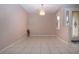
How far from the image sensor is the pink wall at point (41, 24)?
2978 millimetres

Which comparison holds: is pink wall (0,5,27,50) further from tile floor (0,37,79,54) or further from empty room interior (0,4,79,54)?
tile floor (0,37,79,54)

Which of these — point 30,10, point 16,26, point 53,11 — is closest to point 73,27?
point 53,11

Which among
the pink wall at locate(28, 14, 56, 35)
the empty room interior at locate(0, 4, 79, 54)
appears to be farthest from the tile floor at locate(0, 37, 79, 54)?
the pink wall at locate(28, 14, 56, 35)

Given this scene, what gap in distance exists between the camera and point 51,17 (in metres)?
3.34

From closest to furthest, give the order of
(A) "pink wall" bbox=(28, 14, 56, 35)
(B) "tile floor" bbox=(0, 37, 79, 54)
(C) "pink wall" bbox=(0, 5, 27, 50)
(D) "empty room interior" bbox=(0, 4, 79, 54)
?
1. (B) "tile floor" bbox=(0, 37, 79, 54)
2. (D) "empty room interior" bbox=(0, 4, 79, 54)
3. (A) "pink wall" bbox=(28, 14, 56, 35)
4. (C) "pink wall" bbox=(0, 5, 27, 50)

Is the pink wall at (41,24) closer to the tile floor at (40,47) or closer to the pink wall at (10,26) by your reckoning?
the tile floor at (40,47)

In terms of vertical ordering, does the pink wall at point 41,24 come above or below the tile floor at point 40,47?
above

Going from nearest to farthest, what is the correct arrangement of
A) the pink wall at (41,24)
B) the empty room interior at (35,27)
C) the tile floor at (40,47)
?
the tile floor at (40,47)
the empty room interior at (35,27)
the pink wall at (41,24)

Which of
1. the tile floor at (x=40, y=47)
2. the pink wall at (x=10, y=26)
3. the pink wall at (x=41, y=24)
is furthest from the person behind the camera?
the pink wall at (x=10, y=26)

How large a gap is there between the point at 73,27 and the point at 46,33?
0.66m

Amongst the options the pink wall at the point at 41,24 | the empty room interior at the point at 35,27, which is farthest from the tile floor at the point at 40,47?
the pink wall at the point at 41,24

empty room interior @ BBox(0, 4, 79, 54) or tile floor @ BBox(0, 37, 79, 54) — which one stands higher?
empty room interior @ BBox(0, 4, 79, 54)

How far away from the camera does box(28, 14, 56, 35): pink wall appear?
298cm
